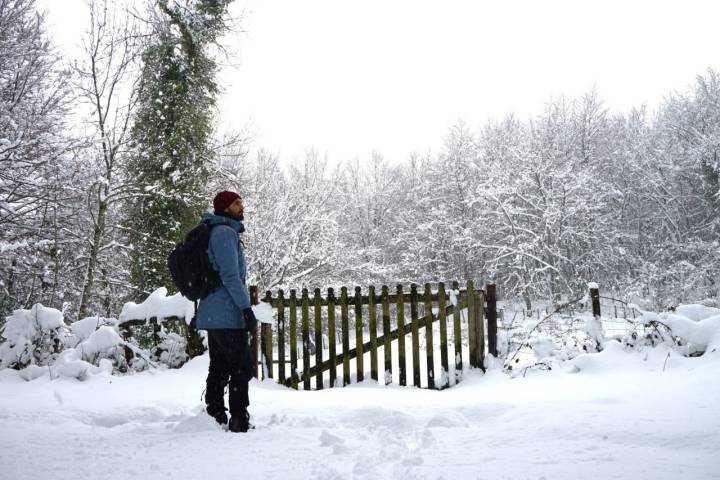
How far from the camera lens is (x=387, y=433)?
3.09 meters

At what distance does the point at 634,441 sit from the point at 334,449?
1.75 meters

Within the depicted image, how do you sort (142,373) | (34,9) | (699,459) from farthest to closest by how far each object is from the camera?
(34,9), (142,373), (699,459)

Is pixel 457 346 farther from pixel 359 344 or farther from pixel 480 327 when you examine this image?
pixel 359 344

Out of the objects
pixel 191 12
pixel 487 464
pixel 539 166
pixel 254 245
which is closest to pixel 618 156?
pixel 539 166

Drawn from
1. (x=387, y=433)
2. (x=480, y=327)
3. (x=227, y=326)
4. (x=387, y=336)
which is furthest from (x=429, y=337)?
(x=227, y=326)

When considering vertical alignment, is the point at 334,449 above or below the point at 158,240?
below

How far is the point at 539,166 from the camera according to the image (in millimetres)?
22969

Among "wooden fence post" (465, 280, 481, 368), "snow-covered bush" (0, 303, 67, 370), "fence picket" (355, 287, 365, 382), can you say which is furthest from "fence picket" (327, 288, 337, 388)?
"snow-covered bush" (0, 303, 67, 370)

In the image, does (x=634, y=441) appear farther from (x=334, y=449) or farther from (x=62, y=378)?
(x=62, y=378)

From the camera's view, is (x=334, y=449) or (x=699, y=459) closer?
(x=699, y=459)

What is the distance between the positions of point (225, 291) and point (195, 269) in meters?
0.29

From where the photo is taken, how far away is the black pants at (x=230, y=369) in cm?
335

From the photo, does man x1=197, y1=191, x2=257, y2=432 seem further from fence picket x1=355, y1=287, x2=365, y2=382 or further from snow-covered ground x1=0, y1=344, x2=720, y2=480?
fence picket x1=355, y1=287, x2=365, y2=382

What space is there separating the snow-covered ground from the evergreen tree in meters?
8.02
